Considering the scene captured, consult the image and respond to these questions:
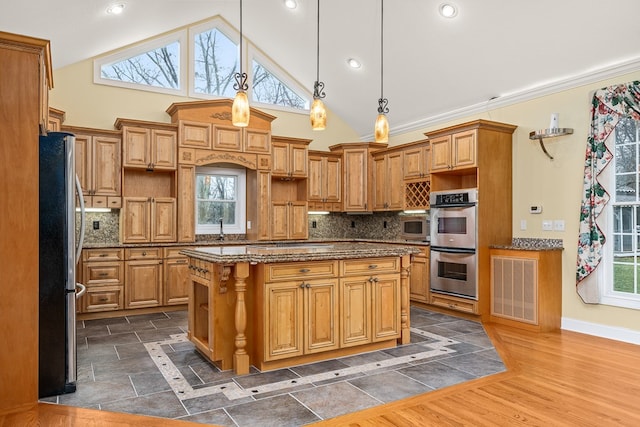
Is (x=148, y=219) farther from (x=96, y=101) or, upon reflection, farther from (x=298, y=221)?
(x=298, y=221)

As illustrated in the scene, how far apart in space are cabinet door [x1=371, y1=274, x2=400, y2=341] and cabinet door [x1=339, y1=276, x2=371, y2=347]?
8 cm

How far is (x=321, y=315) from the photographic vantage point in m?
3.79

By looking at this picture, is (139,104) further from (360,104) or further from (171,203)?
(360,104)

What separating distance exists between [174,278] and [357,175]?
3.49m

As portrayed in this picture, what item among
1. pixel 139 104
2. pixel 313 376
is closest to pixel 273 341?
pixel 313 376

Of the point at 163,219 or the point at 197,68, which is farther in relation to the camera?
the point at 197,68

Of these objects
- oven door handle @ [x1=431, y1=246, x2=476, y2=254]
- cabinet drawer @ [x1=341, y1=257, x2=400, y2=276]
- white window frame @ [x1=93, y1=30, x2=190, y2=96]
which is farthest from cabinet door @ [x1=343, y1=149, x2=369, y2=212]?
cabinet drawer @ [x1=341, y1=257, x2=400, y2=276]

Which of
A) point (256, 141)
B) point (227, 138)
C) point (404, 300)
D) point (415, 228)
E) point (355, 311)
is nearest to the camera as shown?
point (355, 311)

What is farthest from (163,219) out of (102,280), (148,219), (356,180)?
(356,180)

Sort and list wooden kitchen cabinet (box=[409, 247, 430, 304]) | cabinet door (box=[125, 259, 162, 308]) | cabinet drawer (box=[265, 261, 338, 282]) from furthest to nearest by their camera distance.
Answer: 1. wooden kitchen cabinet (box=[409, 247, 430, 304])
2. cabinet door (box=[125, 259, 162, 308])
3. cabinet drawer (box=[265, 261, 338, 282])

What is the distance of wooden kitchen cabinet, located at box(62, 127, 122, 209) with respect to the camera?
18.8 feet

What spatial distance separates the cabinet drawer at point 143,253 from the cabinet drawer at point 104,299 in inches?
16.7

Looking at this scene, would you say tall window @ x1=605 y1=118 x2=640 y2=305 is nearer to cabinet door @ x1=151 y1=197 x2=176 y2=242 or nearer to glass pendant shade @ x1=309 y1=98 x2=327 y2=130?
glass pendant shade @ x1=309 y1=98 x2=327 y2=130

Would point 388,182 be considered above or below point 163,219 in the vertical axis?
above
